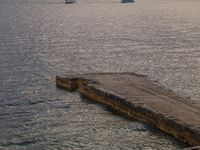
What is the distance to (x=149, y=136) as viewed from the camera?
31.7 m

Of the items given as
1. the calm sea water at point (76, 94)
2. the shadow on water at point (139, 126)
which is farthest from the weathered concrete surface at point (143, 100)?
the calm sea water at point (76, 94)

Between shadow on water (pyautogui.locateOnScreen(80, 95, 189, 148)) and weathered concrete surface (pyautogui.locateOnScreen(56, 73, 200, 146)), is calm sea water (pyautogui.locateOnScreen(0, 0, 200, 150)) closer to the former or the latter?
shadow on water (pyautogui.locateOnScreen(80, 95, 189, 148))

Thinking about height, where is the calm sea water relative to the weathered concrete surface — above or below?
below

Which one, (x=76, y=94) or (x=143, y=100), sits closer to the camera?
(x=143, y=100)

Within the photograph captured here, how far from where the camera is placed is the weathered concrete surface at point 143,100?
30.9 meters

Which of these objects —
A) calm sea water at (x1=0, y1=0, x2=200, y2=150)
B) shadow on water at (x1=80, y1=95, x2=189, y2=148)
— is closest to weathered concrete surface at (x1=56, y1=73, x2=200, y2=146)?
shadow on water at (x1=80, y1=95, x2=189, y2=148)

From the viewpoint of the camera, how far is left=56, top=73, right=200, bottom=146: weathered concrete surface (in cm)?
3087

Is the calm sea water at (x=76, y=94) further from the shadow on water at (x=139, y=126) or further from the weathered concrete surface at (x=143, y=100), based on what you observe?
the weathered concrete surface at (x=143, y=100)

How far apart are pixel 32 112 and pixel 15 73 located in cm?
1697

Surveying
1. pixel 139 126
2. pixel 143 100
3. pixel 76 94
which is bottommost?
pixel 76 94

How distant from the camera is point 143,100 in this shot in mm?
36406

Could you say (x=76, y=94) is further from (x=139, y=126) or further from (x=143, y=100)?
(x=139, y=126)

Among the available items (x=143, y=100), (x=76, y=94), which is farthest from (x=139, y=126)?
(x=76, y=94)

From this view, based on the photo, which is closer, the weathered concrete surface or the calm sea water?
the weathered concrete surface
